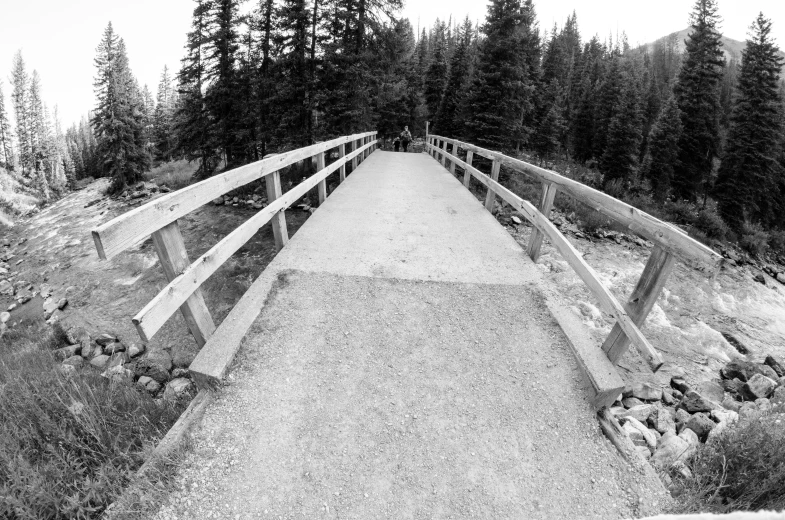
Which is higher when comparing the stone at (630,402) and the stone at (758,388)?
the stone at (630,402)

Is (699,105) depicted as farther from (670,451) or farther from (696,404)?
(670,451)

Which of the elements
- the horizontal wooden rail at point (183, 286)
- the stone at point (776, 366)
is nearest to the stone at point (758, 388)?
the stone at point (776, 366)

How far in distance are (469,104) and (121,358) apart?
63.9 ft

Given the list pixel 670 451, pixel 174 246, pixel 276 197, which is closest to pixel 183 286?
pixel 174 246

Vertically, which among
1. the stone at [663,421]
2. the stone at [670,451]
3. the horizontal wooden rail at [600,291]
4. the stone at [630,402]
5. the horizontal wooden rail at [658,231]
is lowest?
the stone at [630,402]

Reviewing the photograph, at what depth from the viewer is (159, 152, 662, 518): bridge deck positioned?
2.19 m

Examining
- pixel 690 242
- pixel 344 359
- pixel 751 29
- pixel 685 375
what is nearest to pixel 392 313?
pixel 344 359

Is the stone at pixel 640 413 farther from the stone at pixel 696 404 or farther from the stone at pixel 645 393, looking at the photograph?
the stone at pixel 696 404

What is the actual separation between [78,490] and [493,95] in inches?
845

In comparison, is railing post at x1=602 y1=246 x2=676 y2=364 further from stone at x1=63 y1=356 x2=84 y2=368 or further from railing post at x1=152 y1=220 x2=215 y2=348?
stone at x1=63 y1=356 x2=84 y2=368

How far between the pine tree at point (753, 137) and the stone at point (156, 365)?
34.2 metres

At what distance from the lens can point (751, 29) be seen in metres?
29.5

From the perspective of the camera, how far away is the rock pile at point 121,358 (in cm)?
621

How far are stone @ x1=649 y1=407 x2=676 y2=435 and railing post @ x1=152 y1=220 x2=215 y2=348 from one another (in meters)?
4.37
